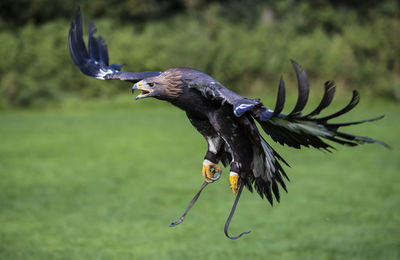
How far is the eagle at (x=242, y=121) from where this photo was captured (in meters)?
1.96

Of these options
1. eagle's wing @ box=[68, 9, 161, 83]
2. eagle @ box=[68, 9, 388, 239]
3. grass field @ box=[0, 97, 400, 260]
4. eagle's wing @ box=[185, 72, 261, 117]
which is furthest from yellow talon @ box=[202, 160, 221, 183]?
grass field @ box=[0, 97, 400, 260]

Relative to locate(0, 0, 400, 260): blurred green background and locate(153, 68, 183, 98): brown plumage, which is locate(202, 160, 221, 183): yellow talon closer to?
locate(153, 68, 183, 98): brown plumage

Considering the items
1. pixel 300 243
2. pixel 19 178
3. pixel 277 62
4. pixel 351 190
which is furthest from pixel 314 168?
pixel 277 62

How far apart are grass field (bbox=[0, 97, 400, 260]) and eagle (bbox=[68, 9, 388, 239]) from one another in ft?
14.5

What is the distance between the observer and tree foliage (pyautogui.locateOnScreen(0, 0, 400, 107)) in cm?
1828

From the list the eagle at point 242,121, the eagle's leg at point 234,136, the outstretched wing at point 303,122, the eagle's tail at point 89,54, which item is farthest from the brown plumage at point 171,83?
the eagle's tail at point 89,54

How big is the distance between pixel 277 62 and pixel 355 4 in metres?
8.04

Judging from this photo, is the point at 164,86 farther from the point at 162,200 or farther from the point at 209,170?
the point at 162,200

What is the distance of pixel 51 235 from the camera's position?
291 inches

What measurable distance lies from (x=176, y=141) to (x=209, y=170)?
39.4 feet

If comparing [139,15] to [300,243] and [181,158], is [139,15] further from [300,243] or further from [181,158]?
[300,243]

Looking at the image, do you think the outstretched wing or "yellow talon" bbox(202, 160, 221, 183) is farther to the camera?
"yellow talon" bbox(202, 160, 221, 183)

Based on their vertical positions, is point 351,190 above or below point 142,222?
above

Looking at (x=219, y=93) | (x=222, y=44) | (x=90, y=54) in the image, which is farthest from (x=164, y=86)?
(x=222, y=44)
